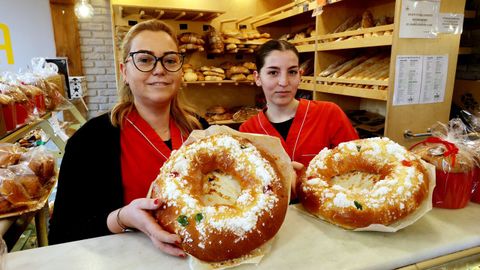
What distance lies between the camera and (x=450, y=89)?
2.36 metres

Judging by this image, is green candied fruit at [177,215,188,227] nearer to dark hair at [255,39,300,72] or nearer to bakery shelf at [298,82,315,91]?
dark hair at [255,39,300,72]

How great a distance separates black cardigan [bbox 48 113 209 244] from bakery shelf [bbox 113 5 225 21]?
2.34 metres

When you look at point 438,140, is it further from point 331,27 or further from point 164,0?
point 164,0

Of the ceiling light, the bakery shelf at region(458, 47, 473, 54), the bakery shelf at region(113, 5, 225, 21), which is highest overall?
the ceiling light

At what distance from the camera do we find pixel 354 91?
2.48 m

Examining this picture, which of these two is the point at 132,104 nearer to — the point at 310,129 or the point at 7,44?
the point at 310,129

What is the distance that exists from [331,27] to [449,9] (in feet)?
3.17

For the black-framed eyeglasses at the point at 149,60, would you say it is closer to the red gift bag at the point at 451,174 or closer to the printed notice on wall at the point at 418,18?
the red gift bag at the point at 451,174

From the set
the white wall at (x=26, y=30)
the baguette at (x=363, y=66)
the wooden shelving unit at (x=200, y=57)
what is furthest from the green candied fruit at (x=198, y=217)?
the white wall at (x=26, y=30)

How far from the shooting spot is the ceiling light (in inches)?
145

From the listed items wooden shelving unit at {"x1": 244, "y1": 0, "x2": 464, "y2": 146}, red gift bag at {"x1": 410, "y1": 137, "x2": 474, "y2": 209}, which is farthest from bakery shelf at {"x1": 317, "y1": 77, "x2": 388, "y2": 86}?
red gift bag at {"x1": 410, "y1": 137, "x2": 474, "y2": 209}

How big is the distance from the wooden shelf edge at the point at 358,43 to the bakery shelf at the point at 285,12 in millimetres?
405

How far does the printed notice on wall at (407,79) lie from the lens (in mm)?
2137

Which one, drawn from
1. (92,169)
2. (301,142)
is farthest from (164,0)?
(92,169)
